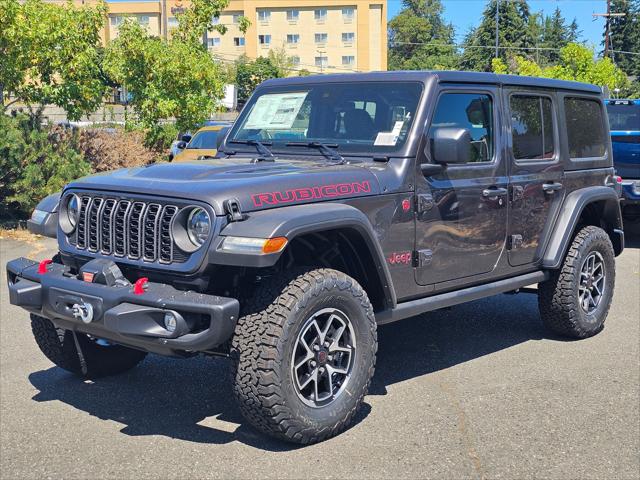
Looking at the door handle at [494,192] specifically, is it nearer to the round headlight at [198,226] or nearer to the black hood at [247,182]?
the black hood at [247,182]

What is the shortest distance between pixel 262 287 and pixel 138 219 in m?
0.75

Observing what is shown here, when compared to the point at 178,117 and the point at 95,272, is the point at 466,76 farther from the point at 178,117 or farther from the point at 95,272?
the point at 178,117

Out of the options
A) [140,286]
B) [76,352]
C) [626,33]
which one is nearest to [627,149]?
[76,352]

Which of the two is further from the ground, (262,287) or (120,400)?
(262,287)

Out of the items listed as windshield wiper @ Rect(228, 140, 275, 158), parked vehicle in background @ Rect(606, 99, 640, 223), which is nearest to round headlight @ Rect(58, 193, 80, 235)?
windshield wiper @ Rect(228, 140, 275, 158)

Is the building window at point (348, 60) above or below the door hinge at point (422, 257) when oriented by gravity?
above

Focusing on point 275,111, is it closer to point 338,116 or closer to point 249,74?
point 338,116

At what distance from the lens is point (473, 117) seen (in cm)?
552

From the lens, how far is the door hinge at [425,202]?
4922mm

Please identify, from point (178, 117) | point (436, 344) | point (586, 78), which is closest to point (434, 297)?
point (436, 344)

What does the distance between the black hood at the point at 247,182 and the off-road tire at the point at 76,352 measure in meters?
0.99

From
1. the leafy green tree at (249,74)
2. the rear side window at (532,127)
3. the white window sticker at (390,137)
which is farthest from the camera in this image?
the leafy green tree at (249,74)

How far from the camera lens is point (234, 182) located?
421 centimetres

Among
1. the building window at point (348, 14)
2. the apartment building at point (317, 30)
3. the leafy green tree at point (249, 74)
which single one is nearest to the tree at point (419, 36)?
the apartment building at point (317, 30)
